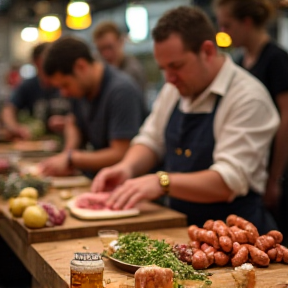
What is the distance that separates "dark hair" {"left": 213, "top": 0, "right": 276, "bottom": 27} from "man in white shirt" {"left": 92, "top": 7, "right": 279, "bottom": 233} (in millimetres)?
954

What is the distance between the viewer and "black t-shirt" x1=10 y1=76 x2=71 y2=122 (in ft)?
24.2

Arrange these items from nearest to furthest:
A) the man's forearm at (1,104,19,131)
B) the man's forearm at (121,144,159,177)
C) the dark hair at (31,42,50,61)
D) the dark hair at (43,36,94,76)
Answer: the man's forearm at (121,144,159,177)
the dark hair at (43,36,94,76)
the dark hair at (31,42,50,61)
the man's forearm at (1,104,19,131)

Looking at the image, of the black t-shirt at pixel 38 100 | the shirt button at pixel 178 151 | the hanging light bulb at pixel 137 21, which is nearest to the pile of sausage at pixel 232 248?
the shirt button at pixel 178 151

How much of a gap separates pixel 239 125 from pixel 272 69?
48.7 inches

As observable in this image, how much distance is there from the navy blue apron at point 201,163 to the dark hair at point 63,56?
3.99 feet

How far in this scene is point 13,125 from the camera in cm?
741

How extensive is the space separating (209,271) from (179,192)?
921 mm

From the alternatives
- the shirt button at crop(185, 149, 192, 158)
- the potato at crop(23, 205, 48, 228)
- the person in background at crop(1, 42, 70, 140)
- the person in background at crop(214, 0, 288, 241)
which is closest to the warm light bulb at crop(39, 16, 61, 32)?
the person in background at crop(1, 42, 70, 140)

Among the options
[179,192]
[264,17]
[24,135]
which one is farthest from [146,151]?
[24,135]

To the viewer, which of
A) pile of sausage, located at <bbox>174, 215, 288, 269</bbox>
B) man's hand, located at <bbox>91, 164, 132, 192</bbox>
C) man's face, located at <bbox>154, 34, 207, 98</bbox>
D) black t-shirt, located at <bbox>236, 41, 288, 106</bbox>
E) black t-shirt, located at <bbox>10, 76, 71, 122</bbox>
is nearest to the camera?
pile of sausage, located at <bbox>174, 215, 288, 269</bbox>

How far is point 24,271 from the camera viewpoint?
4.50 m

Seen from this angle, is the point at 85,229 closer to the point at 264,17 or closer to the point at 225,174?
the point at 225,174

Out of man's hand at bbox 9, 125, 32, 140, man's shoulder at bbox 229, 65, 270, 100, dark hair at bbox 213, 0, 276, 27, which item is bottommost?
man's hand at bbox 9, 125, 32, 140

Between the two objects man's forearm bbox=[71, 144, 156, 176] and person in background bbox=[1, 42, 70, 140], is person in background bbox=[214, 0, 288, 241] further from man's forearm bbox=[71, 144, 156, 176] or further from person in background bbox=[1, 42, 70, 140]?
person in background bbox=[1, 42, 70, 140]
